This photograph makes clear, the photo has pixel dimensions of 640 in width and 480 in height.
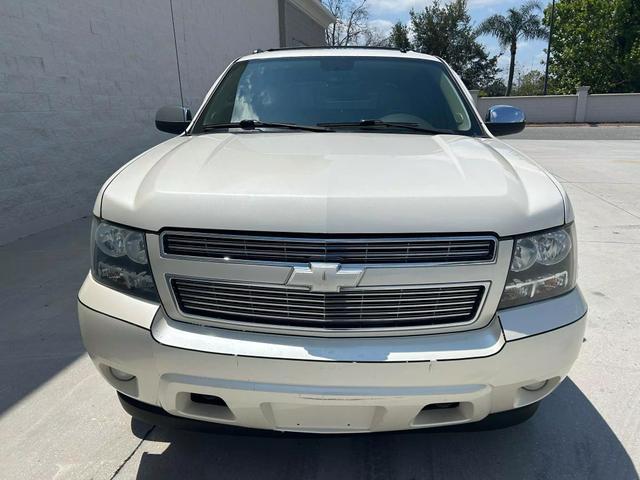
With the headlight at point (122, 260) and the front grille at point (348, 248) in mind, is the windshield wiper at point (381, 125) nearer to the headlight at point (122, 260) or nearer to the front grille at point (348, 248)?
the front grille at point (348, 248)

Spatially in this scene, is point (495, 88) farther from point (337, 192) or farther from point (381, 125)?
point (337, 192)

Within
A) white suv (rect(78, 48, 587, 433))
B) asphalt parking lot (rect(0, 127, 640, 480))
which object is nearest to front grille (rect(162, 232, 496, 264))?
white suv (rect(78, 48, 587, 433))

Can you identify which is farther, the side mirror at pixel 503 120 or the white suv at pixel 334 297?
the side mirror at pixel 503 120

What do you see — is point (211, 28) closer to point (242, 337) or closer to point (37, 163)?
point (37, 163)

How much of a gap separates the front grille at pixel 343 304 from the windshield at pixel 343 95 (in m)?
1.34

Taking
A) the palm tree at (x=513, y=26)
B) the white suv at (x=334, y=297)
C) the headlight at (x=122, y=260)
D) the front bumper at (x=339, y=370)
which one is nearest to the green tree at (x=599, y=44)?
the palm tree at (x=513, y=26)

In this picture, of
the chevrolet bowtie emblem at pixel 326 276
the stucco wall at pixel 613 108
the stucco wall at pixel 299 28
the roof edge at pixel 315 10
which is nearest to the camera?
the chevrolet bowtie emblem at pixel 326 276

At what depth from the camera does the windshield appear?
294 cm

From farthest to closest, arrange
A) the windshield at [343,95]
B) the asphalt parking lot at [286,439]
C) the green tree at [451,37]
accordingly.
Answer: the green tree at [451,37] < the windshield at [343,95] < the asphalt parking lot at [286,439]

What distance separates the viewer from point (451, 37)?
37.8 meters

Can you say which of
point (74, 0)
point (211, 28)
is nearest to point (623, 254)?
point (74, 0)

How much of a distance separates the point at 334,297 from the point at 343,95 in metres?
1.83

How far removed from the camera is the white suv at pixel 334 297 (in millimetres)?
1630

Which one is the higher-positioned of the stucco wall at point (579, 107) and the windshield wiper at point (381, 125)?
the windshield wiper at point (381, 125)
